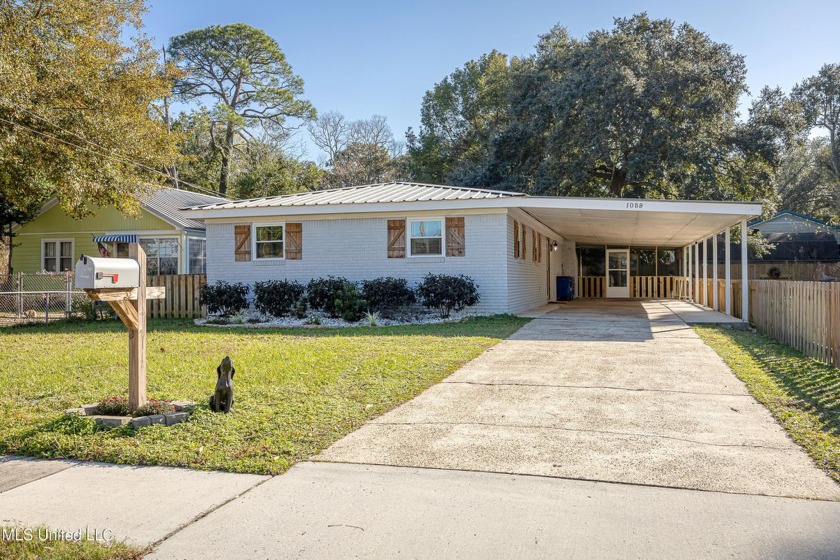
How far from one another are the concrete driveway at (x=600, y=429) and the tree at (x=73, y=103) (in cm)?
1241

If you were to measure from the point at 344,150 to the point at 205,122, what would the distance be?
412 inches

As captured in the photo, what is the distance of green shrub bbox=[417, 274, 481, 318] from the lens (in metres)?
14.5

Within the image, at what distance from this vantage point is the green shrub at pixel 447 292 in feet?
47.7

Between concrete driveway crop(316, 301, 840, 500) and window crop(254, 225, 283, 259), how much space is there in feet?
32.2

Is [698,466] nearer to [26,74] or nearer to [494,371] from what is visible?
[494,371]

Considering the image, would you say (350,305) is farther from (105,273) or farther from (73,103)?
(105,273)

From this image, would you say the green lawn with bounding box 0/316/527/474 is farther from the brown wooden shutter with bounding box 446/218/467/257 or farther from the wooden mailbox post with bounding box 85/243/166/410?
the brown wooden shutter with bounding box 446/218/467/257

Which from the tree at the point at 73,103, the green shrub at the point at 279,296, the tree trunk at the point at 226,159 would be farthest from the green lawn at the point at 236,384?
the tree trunk at the point at 226,159

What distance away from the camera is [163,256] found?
23.8 metres

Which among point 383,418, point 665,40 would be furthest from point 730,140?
point 383,418

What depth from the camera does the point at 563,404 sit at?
20.0ft

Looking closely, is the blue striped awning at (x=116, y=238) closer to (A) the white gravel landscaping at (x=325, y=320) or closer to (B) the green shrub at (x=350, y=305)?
(A) the white gravel landscaping at (x=325, y=320)

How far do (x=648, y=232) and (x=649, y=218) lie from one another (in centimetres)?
521

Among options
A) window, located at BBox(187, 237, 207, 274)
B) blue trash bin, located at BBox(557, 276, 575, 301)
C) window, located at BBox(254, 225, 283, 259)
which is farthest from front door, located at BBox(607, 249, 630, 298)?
window, located at BBox(187, 237, 207, 274)
